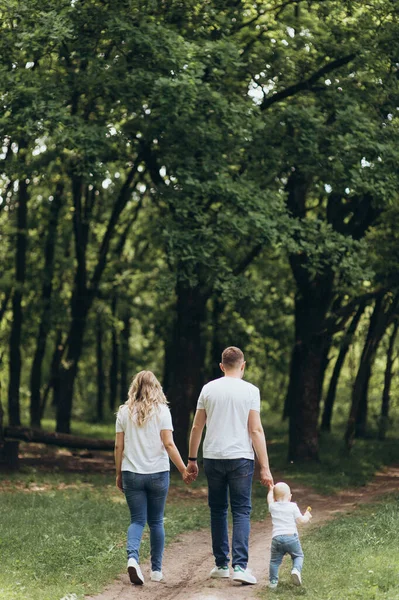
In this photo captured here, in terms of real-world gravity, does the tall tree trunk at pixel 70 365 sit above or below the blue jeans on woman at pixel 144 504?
above

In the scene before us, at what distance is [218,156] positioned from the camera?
57.7ft

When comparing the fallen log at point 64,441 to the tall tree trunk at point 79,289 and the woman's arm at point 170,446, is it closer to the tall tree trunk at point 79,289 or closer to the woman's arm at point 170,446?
the tall tree trunk at point 79,289

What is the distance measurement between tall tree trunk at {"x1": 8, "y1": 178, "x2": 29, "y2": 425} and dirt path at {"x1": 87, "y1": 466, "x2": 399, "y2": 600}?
38.6 ft

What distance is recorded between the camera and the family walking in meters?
8.88

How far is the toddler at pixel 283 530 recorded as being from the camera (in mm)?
8781

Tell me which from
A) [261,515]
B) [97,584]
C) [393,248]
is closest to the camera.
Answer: [97,584]

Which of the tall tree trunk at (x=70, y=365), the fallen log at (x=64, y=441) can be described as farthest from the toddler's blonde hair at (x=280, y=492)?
the tall tree trunk at (x=70, y=365)

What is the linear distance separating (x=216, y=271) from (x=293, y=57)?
5517 mm

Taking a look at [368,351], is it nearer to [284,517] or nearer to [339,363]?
[339,363]

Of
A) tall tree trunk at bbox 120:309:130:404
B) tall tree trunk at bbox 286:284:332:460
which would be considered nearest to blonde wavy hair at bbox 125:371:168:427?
tall tree trunk at bbox 286:284:332:460

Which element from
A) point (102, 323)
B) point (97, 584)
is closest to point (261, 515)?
point (97, 584)

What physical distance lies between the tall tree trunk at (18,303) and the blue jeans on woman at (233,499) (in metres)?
16.6

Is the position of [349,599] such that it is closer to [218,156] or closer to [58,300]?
[218,156]

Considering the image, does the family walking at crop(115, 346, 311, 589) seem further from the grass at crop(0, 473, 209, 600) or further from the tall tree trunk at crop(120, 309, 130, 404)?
the tall tree trunk at crop(120, 309, 130, 404)
